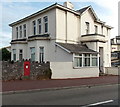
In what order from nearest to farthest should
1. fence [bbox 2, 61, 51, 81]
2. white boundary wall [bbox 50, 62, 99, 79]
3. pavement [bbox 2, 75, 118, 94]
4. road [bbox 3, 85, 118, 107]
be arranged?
road [bbox 3, 85, 118, 107], pavement [bbox 2, 75, 118, 94], fence [bbox 2, 61, 51, 81], white boundary wall [bbox 50, 62, 99, 79]

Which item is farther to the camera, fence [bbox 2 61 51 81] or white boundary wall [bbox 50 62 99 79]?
white boundary wall [bbox 50 62 99 79]

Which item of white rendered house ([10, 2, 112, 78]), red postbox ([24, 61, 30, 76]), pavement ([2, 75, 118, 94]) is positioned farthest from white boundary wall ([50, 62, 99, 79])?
pavement ([2, 75, 118, 94])

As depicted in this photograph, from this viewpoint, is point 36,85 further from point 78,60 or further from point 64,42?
point 64,42

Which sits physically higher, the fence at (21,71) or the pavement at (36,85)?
the fence at (21,71)

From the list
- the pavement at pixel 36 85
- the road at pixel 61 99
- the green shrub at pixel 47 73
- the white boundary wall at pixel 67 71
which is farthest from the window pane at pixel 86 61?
the road at pixel 61 99

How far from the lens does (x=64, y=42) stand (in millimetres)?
22062

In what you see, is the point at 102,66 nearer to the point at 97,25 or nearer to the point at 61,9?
the point at 97,25

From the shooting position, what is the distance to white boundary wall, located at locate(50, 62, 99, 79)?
1762cm

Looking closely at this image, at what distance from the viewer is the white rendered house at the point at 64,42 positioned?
1944 cm

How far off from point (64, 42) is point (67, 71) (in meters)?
4.93

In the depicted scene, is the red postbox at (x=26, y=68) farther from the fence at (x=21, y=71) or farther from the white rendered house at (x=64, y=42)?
the white rendered house at (x=64, y=42)

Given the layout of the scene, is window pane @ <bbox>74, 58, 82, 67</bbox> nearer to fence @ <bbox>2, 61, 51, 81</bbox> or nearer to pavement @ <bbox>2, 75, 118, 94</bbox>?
fence @ <bbox>2, 61, 51, 81</bbox>

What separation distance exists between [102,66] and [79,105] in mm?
19042

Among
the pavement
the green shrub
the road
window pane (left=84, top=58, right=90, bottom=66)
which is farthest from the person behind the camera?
window pane (left=84, top=58, right=90, bottom=66)
